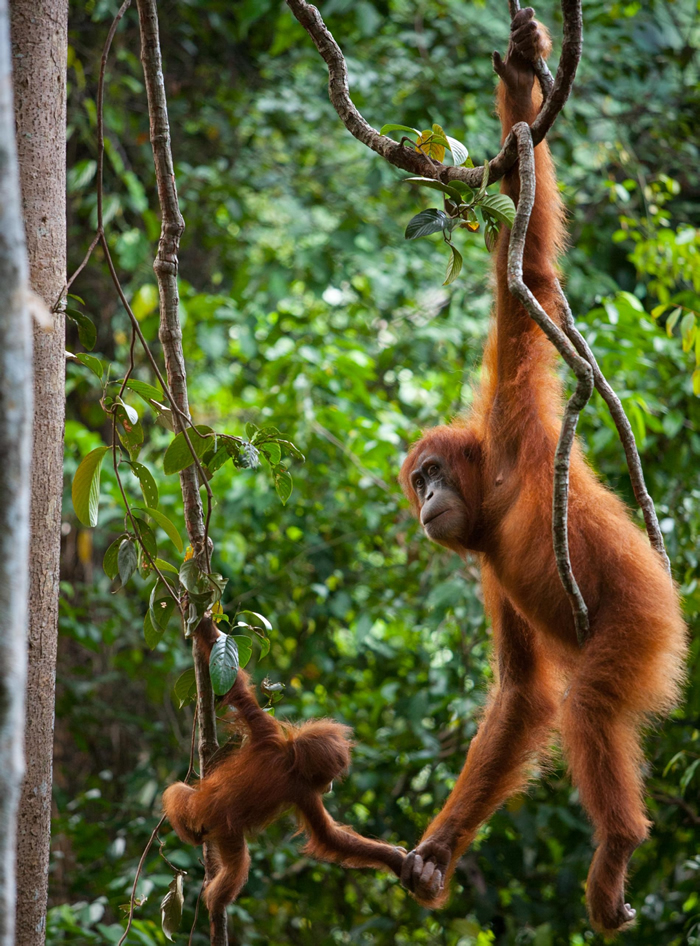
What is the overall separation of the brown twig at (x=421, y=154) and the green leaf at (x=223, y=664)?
3.44 feet

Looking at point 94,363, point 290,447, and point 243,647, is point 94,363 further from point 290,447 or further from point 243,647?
point 243,647

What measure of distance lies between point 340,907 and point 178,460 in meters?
3.23

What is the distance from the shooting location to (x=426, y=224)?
5.76ft

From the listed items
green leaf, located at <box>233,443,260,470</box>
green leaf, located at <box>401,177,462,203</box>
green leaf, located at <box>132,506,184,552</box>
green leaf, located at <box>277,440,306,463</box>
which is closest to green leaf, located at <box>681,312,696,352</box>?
green leaf, located at <box>401,177,462,203</box>

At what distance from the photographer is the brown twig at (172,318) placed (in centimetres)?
191

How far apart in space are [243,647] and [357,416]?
2.39 m

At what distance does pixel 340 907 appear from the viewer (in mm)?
4312

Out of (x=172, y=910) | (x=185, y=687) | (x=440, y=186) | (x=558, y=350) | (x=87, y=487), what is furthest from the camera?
(x=185, y=687)

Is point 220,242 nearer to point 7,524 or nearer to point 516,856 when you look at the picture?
point 516,856

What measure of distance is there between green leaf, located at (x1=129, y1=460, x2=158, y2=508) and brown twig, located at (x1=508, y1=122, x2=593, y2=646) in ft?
2.79

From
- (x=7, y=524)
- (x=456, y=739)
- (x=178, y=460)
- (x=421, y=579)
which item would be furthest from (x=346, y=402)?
(x=7, y=524)

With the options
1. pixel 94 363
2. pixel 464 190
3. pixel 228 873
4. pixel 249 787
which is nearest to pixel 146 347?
pixel 94 363

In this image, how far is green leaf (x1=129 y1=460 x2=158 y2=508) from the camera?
1921 mm

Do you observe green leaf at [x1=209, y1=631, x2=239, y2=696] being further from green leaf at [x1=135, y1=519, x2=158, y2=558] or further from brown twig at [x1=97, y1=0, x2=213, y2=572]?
green leaf at [x1=135, y1=519, x2=158, y2=558]
